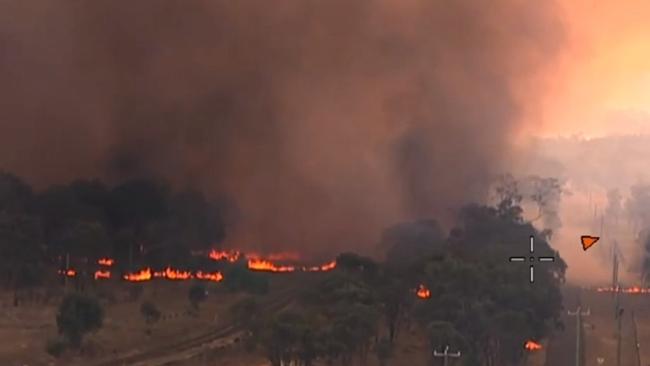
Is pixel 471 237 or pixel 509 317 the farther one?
pixel 471 237

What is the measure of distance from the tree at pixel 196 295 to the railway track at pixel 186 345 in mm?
3325

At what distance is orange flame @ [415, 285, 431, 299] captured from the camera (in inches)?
1623

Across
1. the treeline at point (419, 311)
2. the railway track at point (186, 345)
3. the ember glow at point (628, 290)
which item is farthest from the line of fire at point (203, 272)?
the ember glow at point (628, 290)

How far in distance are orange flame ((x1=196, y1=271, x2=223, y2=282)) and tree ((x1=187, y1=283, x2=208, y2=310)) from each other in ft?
14.8

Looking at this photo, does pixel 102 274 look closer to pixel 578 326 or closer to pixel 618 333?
pixel 578 326

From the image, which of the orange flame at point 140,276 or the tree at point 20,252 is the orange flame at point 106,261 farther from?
the tree at point 20,252

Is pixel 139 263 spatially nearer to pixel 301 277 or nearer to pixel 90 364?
pixel 301 277

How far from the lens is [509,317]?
124 ft

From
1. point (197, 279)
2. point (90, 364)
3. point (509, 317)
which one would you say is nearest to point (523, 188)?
point (197, 279)

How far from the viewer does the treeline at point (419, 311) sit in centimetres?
3628

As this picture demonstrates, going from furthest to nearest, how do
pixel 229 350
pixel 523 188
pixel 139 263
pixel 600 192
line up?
pixel 600 192, pixel 523 188, pixel 139 263, pixel 229 350

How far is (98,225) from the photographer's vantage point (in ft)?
180

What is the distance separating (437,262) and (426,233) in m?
11.8
